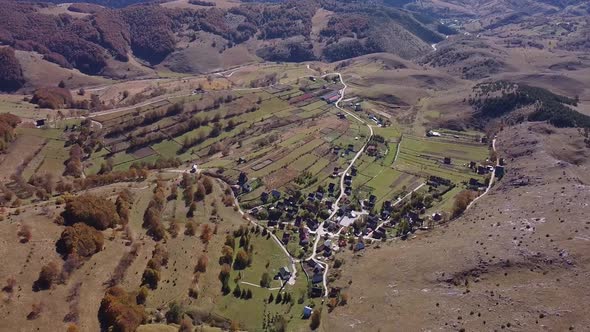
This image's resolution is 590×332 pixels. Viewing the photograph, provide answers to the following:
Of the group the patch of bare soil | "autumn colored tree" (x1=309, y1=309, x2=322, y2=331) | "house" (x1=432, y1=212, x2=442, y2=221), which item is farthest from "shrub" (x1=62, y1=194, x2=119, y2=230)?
"house" (x1=432, y1=212, x2=442, y2=221)

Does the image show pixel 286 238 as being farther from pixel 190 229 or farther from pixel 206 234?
pixel 190 229

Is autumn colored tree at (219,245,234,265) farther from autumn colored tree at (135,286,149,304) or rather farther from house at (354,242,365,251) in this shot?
house at (354,242,365,251)

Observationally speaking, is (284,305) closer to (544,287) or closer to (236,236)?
(236,236)

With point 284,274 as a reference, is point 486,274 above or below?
above

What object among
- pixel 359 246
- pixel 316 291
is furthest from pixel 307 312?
pixel 359 246

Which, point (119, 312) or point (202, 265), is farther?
point (202, 265)
